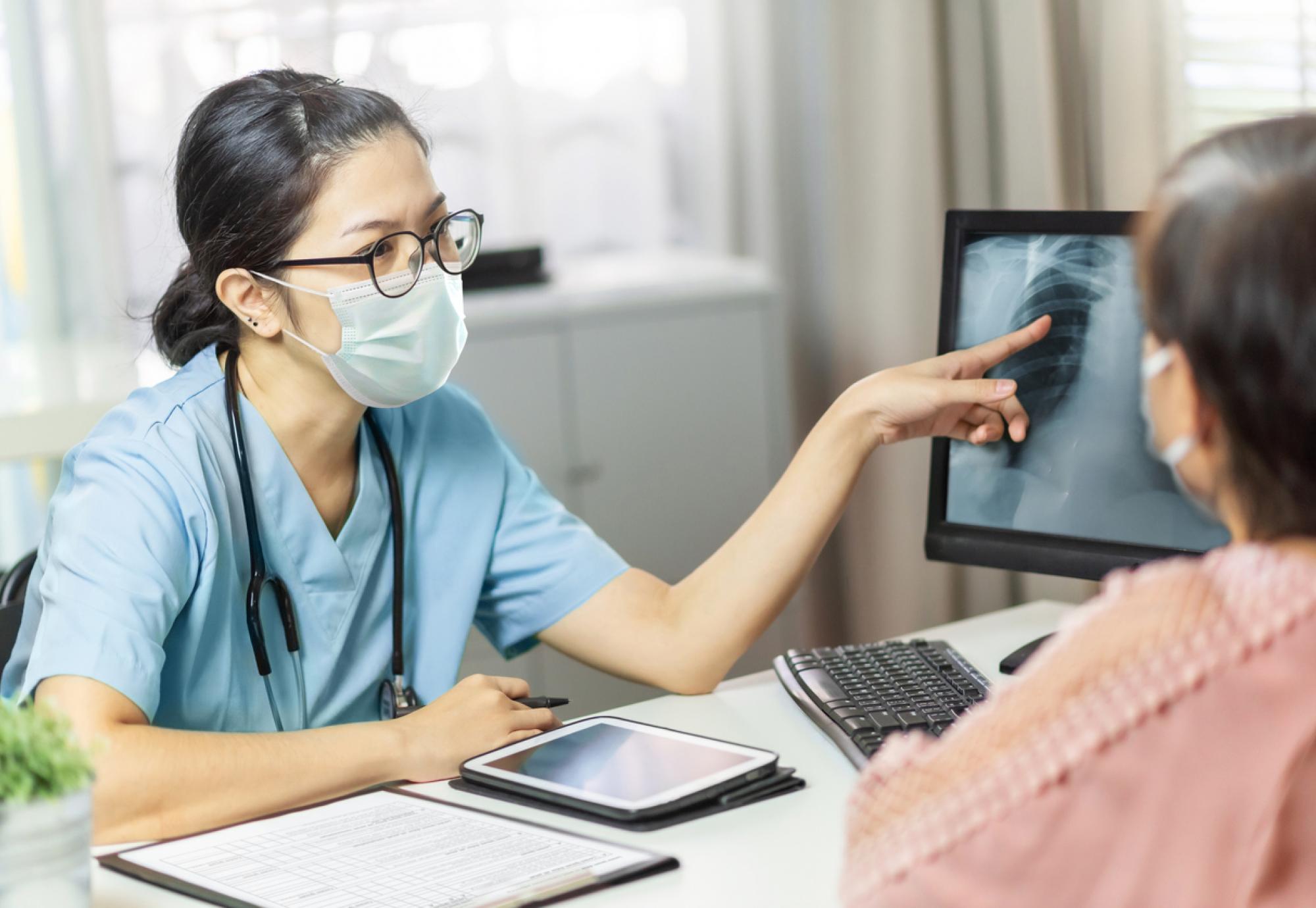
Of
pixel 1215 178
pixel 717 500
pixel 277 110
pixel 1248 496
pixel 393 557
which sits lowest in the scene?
pixel 717 500

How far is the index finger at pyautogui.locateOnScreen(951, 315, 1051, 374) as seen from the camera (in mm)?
1313

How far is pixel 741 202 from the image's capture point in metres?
2.92

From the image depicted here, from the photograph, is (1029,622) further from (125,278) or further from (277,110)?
(125,278)

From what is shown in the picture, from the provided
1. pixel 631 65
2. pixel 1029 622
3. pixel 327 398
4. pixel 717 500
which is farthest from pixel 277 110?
pixel 631 65

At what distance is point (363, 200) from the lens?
130cm

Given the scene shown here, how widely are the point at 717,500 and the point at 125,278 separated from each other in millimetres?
1137

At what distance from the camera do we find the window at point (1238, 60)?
167 centimetres

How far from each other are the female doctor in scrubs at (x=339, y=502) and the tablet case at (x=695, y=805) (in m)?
0.08

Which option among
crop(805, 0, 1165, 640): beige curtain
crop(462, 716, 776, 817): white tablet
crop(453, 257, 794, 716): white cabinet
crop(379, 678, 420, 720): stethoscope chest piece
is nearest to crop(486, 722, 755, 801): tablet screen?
crop(462, 716, 776, 817): white tablet

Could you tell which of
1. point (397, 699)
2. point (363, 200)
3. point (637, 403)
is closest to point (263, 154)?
point (363, 200)

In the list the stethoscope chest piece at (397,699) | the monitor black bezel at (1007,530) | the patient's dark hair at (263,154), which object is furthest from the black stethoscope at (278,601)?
the monitor black bezel at (1007,530)

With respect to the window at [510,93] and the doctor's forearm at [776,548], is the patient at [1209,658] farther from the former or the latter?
the window at [510,93]

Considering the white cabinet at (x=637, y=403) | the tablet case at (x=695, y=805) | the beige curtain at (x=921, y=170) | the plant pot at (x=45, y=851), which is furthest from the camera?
the white cabinet at (x=637, y=403)

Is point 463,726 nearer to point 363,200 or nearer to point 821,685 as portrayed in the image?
point 821,685
